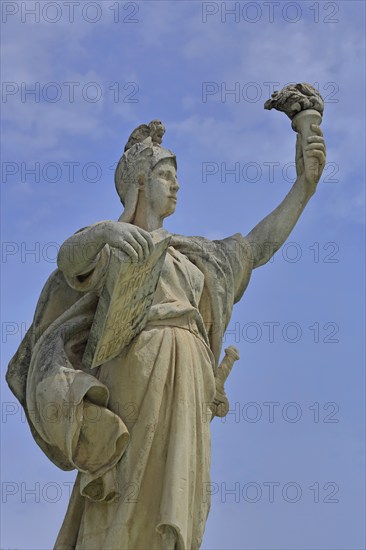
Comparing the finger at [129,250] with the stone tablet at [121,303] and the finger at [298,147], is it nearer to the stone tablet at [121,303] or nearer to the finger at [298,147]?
the stone tablet at [121,303]

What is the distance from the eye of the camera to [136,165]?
11.1 metres

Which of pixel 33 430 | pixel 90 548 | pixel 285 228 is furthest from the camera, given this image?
pixel 285 228

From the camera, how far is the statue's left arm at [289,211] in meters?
11.6

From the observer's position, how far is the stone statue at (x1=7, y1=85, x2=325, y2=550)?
1003cm

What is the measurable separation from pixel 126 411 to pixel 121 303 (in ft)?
2.77

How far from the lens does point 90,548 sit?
9.99 m

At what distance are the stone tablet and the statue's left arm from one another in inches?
57.6

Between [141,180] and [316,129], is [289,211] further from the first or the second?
[141,180]

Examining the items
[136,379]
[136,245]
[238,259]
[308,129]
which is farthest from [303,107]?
[136,379]

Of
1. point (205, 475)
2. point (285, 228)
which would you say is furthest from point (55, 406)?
point (285, 228)

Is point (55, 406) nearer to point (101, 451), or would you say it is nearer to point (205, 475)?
point (101, 451)

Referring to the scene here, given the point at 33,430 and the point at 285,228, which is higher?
the point at 285,228

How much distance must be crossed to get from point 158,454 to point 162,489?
286 mm

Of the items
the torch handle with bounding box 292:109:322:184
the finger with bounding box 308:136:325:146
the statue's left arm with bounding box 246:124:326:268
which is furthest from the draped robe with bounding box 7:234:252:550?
the finger with bounding box 308:136:325:146
